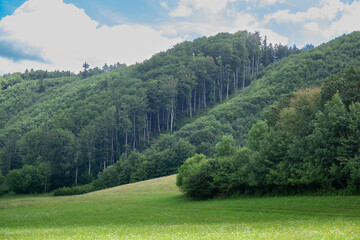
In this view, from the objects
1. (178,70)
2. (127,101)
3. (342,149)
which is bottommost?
(342,149)

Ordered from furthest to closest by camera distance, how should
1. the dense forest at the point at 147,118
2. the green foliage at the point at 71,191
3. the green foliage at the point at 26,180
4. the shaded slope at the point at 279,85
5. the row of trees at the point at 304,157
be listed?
1. the shaded slope at the point at 279,85
2. the dense forest at the point at 147,118
3. the green foliage at the point at 26,180
4. the green foliage at the point at 71,191
5. the row of trees at the point at 304,157

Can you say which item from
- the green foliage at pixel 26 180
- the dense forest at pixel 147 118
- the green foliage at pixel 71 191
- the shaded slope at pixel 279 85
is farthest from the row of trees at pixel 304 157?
the green foliage at pixel 26 180

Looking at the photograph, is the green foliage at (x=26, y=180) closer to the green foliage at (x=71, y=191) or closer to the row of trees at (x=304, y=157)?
the green foliage at (x=71, y=191)

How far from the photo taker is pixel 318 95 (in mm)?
53844

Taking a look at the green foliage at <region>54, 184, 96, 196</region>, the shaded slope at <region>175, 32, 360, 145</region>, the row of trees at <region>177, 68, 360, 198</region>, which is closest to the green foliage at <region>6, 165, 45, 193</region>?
the green foliage at <region>54, 184, 96, 196</region>

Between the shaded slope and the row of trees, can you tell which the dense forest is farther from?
the row of trees

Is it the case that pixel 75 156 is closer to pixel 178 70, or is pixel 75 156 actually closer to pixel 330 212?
pixel 178 70

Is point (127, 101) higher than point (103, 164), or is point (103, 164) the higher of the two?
point (127, 101)

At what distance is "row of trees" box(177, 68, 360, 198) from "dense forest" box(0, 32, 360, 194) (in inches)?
1921

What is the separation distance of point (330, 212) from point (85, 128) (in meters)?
117

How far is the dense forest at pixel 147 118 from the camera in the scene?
111812 millimetres

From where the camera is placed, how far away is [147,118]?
14925 centimetres

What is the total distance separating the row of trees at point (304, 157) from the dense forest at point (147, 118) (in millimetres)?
48786

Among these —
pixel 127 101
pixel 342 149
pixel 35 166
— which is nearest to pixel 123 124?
pixel 127 101
